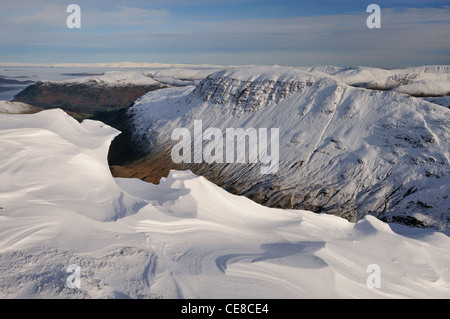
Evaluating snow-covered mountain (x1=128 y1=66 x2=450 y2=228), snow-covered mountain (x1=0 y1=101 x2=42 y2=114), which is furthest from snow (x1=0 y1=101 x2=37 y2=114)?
snow-covered mountain (x1=128 y1=66 x2=450 y2=228)

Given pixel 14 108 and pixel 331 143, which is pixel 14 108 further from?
pixel 331 143

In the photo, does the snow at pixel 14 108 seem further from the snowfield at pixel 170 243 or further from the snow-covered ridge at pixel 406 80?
the snow-covered ridge at pixel 406 80

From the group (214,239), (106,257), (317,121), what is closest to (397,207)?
(317,121)

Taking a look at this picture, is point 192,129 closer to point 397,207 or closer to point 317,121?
point 317,121

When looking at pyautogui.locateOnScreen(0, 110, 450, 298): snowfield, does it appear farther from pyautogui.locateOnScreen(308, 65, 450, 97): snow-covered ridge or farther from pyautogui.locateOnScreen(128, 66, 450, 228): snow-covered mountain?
pyautogui.locateOnScreen(308, 65, 450, 97): snow-covered ridge

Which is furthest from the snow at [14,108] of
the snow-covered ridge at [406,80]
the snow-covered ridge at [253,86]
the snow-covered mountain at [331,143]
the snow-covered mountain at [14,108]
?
the snow-covered ridge at [406,80]
